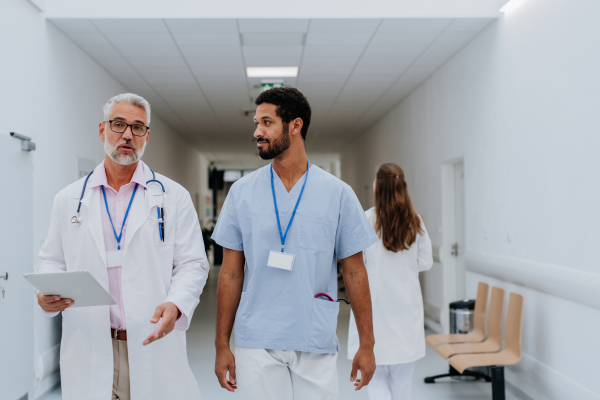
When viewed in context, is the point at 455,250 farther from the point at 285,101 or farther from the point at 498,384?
the point at 285,101

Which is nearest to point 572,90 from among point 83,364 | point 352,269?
point 352,269

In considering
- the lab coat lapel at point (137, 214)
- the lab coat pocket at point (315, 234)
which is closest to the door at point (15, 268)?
the lab coat lapel at point (137, 214)

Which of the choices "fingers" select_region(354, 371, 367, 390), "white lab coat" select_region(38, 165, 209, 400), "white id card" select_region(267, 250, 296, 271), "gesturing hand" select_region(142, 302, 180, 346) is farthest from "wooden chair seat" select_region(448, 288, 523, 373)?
"gesturing hand" select_region(142, 302, 180, 346)

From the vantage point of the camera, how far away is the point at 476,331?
4645mm

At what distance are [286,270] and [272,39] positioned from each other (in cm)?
389

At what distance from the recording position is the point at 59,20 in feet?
15.2

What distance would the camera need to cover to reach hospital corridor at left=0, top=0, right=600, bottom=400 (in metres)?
1.88

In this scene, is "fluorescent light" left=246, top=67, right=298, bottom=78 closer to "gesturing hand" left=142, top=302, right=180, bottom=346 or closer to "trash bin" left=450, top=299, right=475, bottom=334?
"trash bin" left=450, top=299, right=475, bottom=334

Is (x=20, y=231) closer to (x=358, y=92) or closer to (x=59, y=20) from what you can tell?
(x=59, y=20)

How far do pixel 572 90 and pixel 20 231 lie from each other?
3891 millimetres

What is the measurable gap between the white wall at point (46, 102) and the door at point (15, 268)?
0.59 feet

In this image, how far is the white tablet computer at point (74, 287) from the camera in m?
1.54

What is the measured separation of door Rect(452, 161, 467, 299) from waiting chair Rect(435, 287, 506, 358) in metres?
1.76

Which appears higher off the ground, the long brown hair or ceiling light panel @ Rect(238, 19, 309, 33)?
ceiling light panel @ Rect(238, 19, 309, 33)
